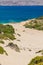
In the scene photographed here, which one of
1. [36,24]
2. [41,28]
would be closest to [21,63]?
[41,28]

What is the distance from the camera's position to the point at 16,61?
16734 mm

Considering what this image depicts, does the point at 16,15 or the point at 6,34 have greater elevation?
the point at 6,34

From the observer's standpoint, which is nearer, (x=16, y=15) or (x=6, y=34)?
(x=6, y=34)

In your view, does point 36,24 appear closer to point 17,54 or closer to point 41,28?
point 41,28

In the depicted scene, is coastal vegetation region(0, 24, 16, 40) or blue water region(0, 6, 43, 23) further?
blue water region(0, 6, 43, 23)

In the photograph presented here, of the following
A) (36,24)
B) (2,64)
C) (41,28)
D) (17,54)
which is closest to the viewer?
(2,64)

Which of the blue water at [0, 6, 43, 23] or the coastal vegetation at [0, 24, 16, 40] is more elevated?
the coastal vegetation at [0, 24, 16, 40]

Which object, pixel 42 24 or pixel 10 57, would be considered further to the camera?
pixel 42 24

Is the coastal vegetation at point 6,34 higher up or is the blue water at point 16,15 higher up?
the coastal vegetation at point 6,34

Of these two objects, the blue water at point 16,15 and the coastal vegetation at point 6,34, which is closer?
the coastal vegetation at point 6,34

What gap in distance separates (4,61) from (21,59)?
1737mm

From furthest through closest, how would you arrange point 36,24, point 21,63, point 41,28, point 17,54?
1. point 36,24
2. point 41,28
3. point 17,54
4. point 21,63

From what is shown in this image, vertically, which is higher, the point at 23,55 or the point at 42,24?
the point at 23,55

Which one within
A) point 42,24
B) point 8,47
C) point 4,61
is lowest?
point 42,24
